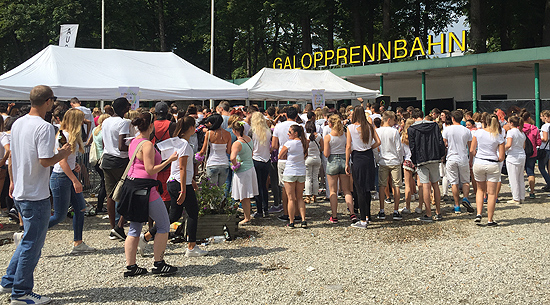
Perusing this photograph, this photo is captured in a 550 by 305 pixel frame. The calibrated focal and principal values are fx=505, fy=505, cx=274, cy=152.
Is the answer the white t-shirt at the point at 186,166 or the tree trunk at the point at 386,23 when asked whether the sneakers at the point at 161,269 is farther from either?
the tree trunk at the point at 386,23

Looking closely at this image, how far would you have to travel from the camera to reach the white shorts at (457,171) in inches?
342

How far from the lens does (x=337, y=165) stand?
8.00 meters

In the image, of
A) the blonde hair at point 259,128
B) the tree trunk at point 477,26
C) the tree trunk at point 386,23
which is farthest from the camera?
the tree trunk at point 386,23

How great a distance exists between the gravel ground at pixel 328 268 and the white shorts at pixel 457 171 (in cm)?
100

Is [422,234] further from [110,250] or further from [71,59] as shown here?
[71,59]

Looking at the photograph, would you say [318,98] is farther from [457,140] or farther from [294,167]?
[294,167]

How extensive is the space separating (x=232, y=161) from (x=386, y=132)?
8.56 ft

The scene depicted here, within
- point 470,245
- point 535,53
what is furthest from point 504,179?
point 535,53

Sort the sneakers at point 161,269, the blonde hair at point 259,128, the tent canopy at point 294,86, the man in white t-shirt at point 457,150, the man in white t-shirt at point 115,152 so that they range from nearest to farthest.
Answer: the sneakers at point 161,269, the man in white t-shirt at point 115,152, the blonde hair at point 259,128, the man in white t-shirt at point 457,150, the tent canopy at point 294,86

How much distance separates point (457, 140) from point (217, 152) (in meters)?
4.07

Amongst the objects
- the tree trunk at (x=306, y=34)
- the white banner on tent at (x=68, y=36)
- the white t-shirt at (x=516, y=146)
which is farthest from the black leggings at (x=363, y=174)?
the tree trunk at (x=306, y=34)

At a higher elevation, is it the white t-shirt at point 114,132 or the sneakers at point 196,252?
the white t-shirt at point 114,132

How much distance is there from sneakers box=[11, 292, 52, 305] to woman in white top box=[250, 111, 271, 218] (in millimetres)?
4373

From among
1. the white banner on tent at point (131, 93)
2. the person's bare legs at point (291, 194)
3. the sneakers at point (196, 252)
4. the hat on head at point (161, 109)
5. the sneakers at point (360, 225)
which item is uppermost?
the white banner on tent at point (131, 93)
